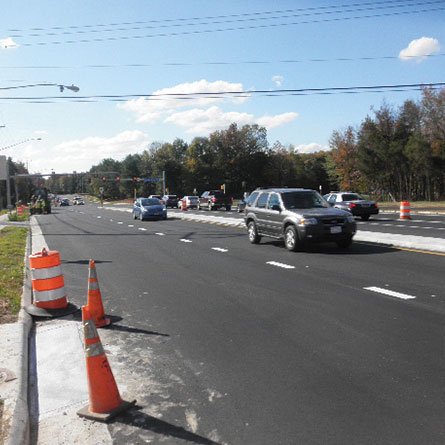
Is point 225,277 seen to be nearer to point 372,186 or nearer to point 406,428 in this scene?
point 406,428

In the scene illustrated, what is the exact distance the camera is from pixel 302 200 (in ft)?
48.0

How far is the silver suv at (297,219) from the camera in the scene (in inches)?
522

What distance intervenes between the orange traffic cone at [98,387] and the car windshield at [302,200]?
35.6 ft

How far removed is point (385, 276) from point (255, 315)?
3750 millimetres

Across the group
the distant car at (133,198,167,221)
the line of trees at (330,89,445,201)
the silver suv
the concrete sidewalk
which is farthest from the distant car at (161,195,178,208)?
the concrete sidewalk

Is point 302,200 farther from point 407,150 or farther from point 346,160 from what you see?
point 346,160

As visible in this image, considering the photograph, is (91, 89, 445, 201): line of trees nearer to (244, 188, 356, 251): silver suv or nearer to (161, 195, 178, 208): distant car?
(161, 195, 178, 208): distant car

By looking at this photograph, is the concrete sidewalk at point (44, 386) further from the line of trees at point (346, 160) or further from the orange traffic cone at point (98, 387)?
the line of trees at point (346, 160)

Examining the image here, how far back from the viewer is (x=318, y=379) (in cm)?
446

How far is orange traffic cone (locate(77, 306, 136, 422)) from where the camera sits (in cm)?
392

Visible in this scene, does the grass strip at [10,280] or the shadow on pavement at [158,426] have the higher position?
the grass strip at [10,280]

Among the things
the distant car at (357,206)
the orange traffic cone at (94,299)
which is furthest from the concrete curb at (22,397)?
the distant car at (357,206)

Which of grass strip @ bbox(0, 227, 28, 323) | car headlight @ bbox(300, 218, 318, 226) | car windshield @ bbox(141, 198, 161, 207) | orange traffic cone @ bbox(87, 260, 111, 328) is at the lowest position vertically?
grass strip @ bbox(0, 227, 28, 323)

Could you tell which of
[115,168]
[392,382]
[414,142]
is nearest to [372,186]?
[414,142]
